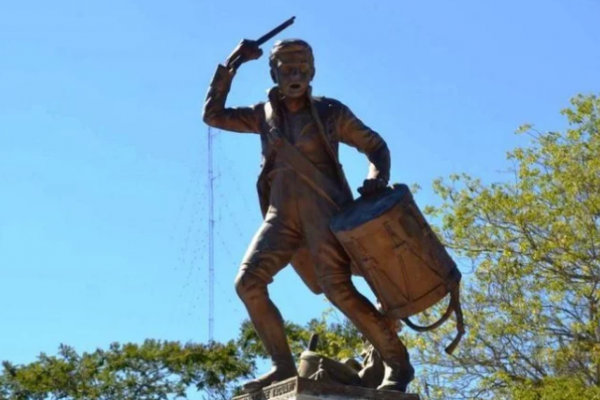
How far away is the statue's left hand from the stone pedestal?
131 centimetres

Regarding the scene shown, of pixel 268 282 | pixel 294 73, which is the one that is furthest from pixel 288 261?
pixel 294 73

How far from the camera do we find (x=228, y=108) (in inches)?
387

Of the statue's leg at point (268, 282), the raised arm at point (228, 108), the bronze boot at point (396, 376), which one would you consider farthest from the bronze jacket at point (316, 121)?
the bronze boot at point (396, 376)

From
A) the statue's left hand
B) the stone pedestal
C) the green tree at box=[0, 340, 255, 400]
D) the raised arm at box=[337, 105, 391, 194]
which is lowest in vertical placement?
the stone pedestal

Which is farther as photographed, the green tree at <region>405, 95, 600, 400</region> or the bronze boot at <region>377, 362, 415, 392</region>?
the green tree at <region>405, 95, 600, 400</region>

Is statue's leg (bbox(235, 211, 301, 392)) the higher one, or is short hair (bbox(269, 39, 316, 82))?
short hair (bbox(269, 39, 316, 82))

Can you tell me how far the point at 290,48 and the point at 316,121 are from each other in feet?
1.72

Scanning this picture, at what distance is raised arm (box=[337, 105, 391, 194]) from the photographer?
9672mm

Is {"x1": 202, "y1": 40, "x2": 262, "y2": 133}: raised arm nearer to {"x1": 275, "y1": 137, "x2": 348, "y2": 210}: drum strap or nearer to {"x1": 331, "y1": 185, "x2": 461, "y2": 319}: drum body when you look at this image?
{"x1": 275, "y1": 137, "x2": 348, "y2": 210}: drum strap

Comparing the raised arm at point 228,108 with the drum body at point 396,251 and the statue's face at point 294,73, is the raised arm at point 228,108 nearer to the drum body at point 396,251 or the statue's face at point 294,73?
the statue's face at point 294,73

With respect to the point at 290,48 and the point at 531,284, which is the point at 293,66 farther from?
the point at 531,284

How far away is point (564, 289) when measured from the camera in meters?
21.0

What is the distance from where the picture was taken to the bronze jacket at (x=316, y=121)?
31.6 ft

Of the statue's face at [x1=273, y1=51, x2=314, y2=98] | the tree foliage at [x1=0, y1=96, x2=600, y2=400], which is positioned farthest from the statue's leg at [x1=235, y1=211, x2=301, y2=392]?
the tree foliage at [x1=0, y1=96, x2=600, y2=400]
